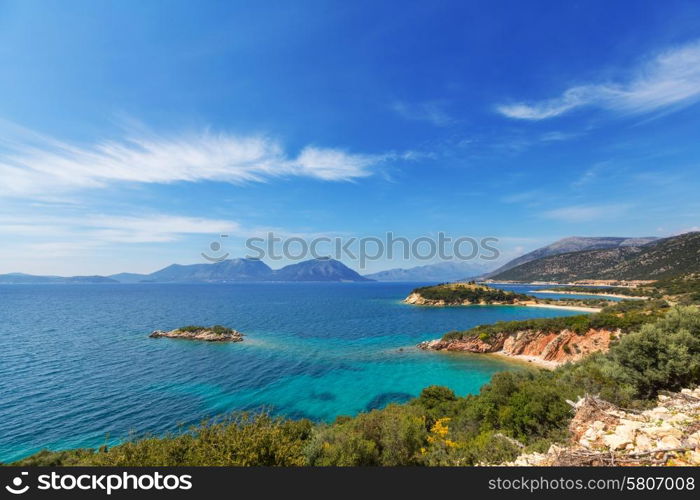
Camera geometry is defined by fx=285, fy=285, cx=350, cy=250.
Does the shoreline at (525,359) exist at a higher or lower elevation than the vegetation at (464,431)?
lower

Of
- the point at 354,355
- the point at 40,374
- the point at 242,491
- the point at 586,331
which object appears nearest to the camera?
the point at 242,491

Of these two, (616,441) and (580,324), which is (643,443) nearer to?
(616,441)

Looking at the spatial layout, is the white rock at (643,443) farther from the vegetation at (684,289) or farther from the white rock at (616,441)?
the vegetation at (684,289)

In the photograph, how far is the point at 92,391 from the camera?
99.9 ft

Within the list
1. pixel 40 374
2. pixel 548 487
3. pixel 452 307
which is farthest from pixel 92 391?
pixel 452 307

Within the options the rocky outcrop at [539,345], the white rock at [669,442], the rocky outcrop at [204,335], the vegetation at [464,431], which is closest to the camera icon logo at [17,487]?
the vegetation at [464,431]

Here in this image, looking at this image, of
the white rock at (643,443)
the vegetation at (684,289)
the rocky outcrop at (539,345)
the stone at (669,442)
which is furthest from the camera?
the vegetation at (684,289)

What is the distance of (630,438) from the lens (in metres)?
7.58

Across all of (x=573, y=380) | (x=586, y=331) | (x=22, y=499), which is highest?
(x=22, y=499)

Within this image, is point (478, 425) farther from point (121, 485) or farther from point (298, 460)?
point (121, 485)

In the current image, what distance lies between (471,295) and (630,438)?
124671mm

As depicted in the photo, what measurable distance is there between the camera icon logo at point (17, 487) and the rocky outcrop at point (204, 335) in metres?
55.1

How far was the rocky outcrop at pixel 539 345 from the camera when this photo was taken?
40.7 metres

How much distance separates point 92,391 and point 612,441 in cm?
4258
